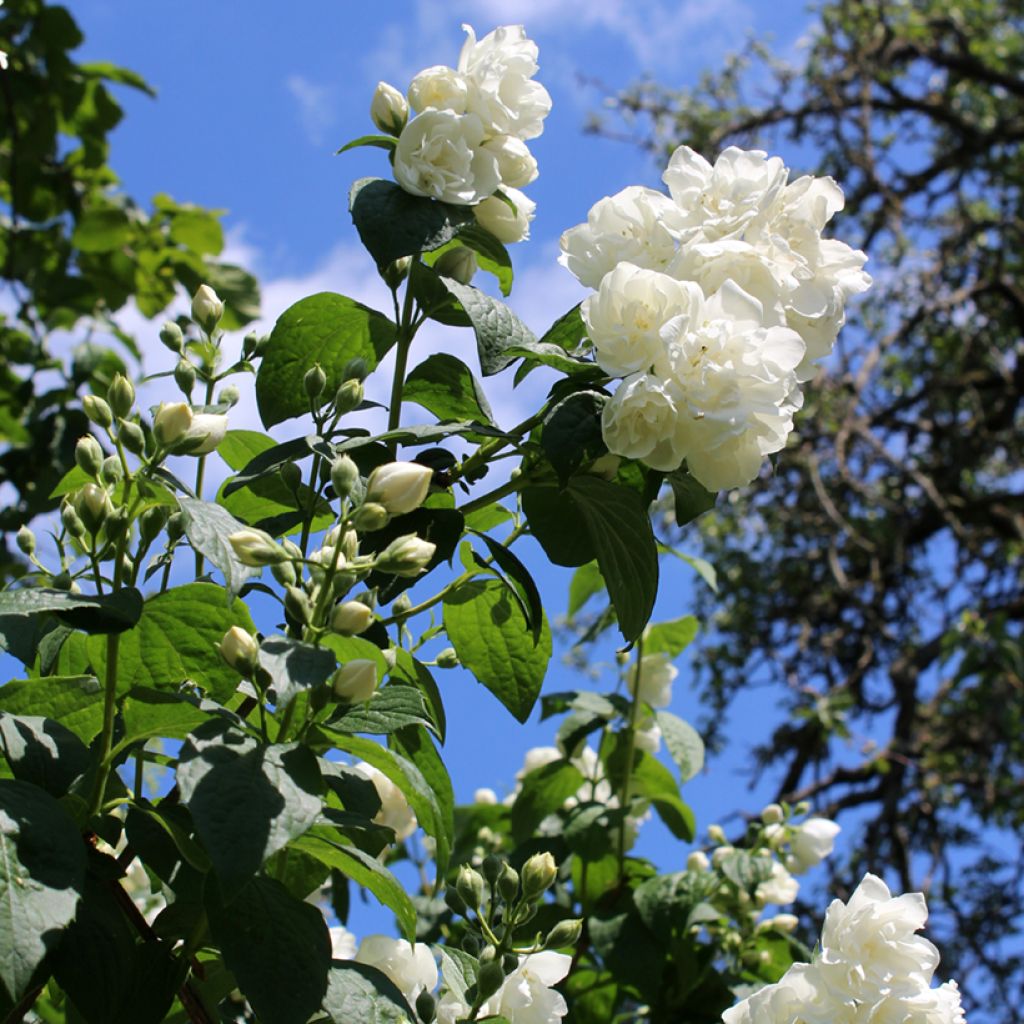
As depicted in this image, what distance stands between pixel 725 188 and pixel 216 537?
1.48 ft

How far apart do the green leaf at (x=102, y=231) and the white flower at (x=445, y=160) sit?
2184 mm

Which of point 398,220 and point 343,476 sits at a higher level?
point 398,220

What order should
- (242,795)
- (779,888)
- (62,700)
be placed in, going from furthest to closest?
(779,888) → (62,700) → (242,795)

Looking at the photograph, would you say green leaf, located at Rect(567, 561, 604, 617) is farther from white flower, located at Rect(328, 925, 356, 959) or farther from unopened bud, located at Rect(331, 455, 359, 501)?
unopened bud, located at Rect(331, 455, 359, 501)

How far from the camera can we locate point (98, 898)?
0.77 meters

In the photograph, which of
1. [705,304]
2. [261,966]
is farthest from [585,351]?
[261,966]

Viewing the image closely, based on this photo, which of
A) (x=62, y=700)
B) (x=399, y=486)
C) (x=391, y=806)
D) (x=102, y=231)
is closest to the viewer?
(x=399, y=486)

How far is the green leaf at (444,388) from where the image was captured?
39.3 inches

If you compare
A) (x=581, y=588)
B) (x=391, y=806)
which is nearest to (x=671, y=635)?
(x=581, y=588)

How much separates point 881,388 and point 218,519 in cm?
455

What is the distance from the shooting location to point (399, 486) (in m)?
0.77

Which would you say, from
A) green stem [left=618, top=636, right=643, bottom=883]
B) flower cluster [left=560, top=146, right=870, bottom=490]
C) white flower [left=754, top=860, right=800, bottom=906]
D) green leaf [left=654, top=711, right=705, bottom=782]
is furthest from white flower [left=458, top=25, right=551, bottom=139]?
white flower [left=754, top=860, right=800, bottom=906]

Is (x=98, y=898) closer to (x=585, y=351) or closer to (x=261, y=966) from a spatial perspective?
(x=261, y=966)

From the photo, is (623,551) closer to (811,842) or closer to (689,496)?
(689,496)
